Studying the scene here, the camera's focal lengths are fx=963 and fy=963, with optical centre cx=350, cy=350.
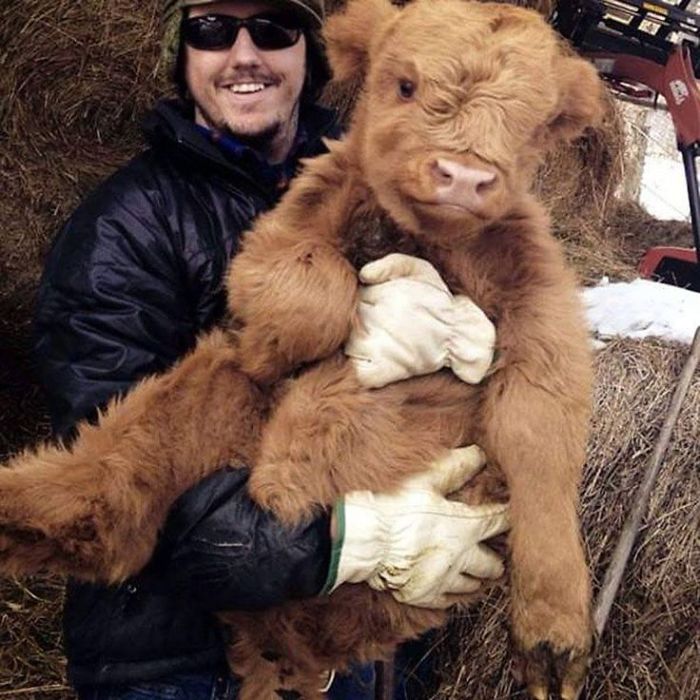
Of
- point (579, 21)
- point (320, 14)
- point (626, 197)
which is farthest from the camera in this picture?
point (626, 197)

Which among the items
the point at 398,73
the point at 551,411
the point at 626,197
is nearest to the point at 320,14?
the point at 398,73

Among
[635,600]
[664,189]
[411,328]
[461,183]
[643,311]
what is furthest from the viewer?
[664,189]

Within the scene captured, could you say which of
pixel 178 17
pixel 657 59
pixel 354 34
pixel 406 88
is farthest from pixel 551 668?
pixel 657 59

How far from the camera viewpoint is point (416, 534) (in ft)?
5.68

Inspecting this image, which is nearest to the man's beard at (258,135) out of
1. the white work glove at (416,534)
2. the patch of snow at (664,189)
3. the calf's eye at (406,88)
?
the calf's eye at (406,88)

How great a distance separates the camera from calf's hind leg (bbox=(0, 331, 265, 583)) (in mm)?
1562

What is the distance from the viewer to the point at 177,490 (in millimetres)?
1724

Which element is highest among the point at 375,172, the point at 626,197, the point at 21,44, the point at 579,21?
the point at 375,172

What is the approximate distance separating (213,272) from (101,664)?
0.85 m

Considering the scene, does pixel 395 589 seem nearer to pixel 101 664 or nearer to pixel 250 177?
pixel 101 664

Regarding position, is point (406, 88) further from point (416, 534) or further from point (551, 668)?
point (551, 668)

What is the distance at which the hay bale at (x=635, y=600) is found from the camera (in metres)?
3.04

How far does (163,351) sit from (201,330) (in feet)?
0.36

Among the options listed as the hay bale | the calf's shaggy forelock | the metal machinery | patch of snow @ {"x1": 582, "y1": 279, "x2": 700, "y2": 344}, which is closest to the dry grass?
patch of snow @ {"x1": 582, "y1": 279, "x2": 700, "y2": 344}
